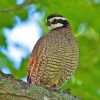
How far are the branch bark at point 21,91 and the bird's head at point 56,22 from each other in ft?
8.56

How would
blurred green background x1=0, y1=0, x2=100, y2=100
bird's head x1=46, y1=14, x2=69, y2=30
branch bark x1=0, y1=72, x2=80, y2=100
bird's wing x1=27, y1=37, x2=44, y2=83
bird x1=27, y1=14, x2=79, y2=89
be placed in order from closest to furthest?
branch bark x1=0, y1=72, x2=80, y2=100 → bird x1=27, y1=14, x2=79, y2=89 → bird's wing x1=27, y1=37, x2=44, y2=83 → bird's head x1=46, y1=14, x2=69, y2=30 → blurred green background x1=0, y1=0, x2=100, y2=100

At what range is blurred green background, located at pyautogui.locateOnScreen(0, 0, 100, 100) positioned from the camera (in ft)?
20.3

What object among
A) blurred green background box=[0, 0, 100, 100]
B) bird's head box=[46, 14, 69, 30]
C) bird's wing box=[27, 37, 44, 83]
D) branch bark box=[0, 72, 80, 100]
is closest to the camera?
branch bark box=[0, 72, 80, 100]

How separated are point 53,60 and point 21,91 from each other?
2.12 metres

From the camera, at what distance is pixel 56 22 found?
611 cm

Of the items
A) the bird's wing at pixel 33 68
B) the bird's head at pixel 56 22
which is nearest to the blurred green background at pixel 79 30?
the bird's head at pixel 56 22

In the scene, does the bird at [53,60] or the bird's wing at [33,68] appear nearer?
the bird at [53,60]

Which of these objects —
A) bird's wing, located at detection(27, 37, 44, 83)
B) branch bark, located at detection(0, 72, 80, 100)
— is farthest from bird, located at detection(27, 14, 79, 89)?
branch bark, located at detection(0, 72, 80, 100)

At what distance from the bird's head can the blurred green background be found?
0.22m

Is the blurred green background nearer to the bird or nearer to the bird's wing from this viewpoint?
the bird

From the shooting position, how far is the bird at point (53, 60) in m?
5.40

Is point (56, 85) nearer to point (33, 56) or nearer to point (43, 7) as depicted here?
point (33, 56)

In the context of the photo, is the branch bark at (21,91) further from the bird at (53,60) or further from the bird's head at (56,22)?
the bird's head at (56,22)

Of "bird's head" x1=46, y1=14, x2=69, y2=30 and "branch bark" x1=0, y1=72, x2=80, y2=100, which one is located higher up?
"bird's head" x1=46, y1=14, x2=69, y2=30
